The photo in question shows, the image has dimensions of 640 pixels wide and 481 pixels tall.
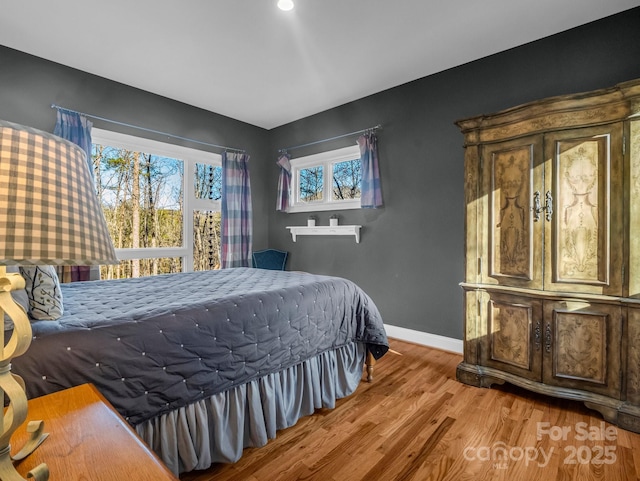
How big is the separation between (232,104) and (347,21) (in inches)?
78.6

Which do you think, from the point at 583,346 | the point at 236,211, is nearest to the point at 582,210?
the point at 583,346

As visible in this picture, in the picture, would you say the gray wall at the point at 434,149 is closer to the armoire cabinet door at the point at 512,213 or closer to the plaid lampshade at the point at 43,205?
the armoire cabinet door at the point at 512,213

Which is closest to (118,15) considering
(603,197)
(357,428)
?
(357,428)

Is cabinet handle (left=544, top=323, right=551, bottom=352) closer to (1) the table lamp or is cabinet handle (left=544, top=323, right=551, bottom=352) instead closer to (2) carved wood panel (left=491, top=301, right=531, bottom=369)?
(2) carved wood panel (left=491, top=301, right=531, bottom=369)

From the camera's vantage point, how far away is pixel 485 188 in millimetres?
2404

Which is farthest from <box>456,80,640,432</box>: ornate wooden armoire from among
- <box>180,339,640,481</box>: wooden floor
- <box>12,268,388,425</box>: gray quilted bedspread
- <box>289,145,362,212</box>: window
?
<box>289,145,362,212</box>: window

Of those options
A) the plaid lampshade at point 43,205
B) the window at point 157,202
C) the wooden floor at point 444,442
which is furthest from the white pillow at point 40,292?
the window at point 157,202

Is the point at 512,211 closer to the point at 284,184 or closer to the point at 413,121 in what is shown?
the point at 413,121

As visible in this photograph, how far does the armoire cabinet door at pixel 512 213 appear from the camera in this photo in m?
2.19

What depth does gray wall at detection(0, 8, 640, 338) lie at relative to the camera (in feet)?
8.20

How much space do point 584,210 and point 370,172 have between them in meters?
1.97

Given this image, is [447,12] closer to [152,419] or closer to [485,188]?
[485,188]

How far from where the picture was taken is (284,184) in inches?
178

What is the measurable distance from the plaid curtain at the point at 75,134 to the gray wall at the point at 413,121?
0.12 meters
